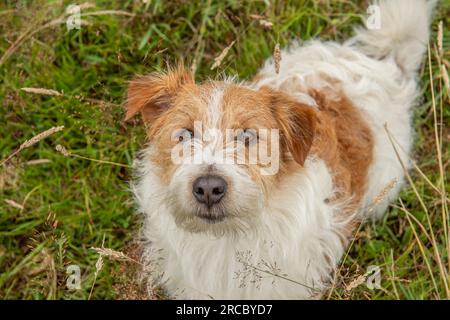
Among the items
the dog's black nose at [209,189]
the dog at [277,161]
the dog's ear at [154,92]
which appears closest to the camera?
the dog's black nose at [209,189]

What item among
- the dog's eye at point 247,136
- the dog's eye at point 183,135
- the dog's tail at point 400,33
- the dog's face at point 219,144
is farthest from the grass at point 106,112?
the dog's eye at point 247,136

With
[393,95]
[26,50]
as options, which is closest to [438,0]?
[393,95]

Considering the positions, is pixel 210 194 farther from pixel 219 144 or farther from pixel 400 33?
pixel 400 33

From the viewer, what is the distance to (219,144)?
3240 mm

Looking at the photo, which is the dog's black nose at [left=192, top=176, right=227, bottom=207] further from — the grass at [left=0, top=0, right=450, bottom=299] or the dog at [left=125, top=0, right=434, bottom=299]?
the grass at [left=0, top=0, right=450, bottom=299]

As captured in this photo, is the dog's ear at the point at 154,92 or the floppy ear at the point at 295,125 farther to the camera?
the dog's ear at the point at 154,92

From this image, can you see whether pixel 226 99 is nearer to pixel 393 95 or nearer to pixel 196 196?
pixel 196 196

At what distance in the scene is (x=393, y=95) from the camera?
4555 millimetres

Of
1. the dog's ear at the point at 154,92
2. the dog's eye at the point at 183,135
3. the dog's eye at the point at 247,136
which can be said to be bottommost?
the dog's eye at the point at 247,136

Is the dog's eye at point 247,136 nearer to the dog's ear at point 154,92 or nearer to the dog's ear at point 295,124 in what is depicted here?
the dog's ear at point 295,124

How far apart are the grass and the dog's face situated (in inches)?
47.0

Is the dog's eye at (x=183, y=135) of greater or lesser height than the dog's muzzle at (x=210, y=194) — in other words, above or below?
above

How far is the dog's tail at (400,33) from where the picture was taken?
456 centimetres

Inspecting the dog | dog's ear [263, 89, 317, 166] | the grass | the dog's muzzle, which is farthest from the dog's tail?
the dog's muzzle
